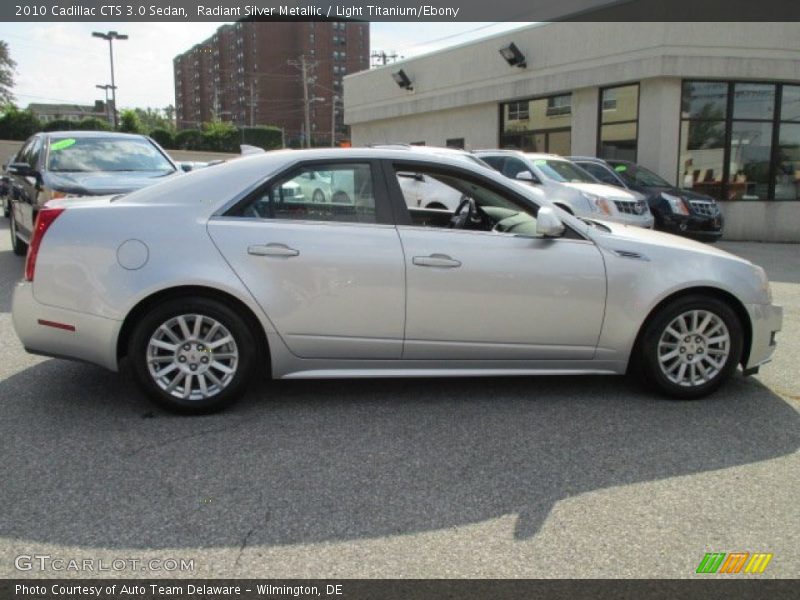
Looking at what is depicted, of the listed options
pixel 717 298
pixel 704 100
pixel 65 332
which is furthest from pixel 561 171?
pixel 65 332

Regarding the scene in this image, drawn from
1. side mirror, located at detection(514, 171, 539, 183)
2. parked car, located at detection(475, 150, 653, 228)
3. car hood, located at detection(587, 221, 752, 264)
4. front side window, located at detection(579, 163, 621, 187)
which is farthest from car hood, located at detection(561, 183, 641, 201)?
car hood, located at detection(587, 221, 752, 264)

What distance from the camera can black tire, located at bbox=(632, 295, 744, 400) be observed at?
4.69 meters

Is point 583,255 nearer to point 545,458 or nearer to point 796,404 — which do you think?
point 545,458

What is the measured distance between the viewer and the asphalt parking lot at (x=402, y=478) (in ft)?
9.56

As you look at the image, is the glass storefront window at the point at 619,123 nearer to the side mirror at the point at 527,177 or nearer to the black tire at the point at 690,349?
the side mirror at the point at 527,177

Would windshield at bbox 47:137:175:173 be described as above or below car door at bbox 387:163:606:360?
above

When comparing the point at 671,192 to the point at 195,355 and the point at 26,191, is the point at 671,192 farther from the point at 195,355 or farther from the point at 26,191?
the point at 195,355

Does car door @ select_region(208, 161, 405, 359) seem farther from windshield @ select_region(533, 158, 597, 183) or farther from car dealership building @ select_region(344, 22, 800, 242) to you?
car dealership building @ select_region(344, 22, 800, 242)

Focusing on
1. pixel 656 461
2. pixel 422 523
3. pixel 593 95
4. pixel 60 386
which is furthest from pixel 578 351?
pixel 593 95

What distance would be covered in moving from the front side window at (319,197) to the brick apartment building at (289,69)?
108 meters

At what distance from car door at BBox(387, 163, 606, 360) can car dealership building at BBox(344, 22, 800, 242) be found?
13.9 m

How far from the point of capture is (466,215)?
5.27 metres

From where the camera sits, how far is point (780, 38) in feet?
55.2
